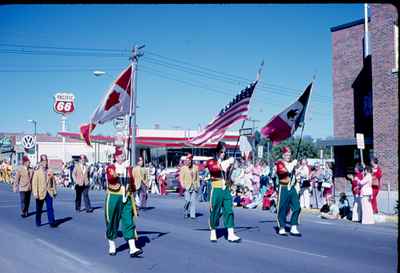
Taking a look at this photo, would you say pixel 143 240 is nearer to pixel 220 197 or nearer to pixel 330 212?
pixel 220 197

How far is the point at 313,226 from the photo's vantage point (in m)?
13.2

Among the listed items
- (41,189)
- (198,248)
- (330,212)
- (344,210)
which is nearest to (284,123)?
(330,212)

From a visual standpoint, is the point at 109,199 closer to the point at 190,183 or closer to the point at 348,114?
the point at 190,183

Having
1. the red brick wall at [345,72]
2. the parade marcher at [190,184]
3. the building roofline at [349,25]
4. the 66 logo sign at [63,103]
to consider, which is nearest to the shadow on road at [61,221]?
the parade marcher at [190,184]

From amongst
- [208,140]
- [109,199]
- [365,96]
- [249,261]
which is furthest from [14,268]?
[365,96]

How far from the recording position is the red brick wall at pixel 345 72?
1082 inches

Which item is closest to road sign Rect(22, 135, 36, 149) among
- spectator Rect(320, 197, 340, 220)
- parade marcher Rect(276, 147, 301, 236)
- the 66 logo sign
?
spectator Rect(320, 197, 340, 220)

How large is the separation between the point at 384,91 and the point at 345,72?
4287mm

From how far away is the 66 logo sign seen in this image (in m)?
55.1

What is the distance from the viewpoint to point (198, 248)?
966cm

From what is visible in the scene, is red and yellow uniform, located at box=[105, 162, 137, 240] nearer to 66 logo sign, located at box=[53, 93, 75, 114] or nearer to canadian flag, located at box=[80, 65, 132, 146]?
canadian flag, located at box=[80, 65, 132, 146]

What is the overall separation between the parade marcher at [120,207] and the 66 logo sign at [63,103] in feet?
158

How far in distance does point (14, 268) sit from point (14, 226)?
578cm

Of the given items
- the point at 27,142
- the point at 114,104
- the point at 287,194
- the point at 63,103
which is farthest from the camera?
the point at 63,103
